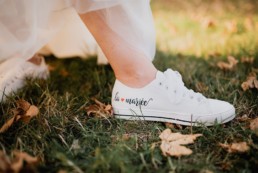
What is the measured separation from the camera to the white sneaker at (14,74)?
140 cm

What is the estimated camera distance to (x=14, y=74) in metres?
1.46

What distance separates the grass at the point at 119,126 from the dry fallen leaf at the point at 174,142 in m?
0.02

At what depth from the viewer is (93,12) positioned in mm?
1180

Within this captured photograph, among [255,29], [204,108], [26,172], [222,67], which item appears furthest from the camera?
[255,29]

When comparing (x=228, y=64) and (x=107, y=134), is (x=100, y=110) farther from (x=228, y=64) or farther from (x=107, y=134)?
(x=228, y=64)

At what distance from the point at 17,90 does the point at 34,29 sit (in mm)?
336

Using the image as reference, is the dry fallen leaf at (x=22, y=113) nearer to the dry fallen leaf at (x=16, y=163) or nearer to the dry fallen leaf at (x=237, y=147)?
the dry fallen leaf at (x=16, y=163)

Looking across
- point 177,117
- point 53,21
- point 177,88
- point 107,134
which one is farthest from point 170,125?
point 53,21

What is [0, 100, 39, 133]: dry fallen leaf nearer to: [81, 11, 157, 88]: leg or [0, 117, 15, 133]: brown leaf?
[0, 117, 15, 133]: brown leaf

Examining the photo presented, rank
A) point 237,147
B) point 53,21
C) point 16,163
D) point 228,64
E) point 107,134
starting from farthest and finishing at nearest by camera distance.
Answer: point 228,64, point 53,21, point 107,134, point 237,147, point 16,163

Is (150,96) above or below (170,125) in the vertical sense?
above

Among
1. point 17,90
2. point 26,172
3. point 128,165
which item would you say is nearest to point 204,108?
point 128,165

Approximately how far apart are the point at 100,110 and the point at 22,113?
0.30 m

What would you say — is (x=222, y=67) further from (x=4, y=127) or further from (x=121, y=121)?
(x=4, y=127)
